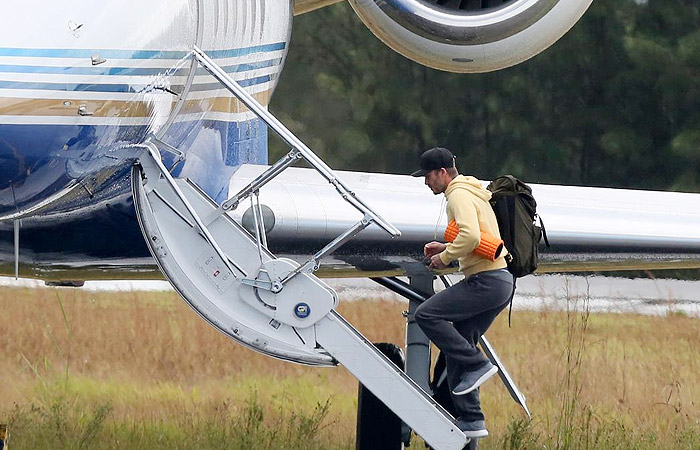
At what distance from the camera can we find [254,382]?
41.7 feet

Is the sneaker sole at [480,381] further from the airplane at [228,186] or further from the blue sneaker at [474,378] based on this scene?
the airplane at [228,186]

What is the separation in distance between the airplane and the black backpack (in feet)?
2.49

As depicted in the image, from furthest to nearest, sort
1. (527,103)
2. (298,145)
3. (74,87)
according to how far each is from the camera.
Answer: (527,103), (298,145), (74,87)

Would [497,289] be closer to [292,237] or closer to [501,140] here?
[292,237]

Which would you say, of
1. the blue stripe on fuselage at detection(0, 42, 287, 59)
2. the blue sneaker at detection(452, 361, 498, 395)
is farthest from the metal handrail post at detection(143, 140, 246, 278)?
the blue sneaker at detection(452, 361, 498, 395)

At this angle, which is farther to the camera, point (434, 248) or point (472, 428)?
point (472, 428)

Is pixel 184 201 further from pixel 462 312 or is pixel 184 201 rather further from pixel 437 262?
pixel 462 312

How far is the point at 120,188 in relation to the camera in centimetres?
697

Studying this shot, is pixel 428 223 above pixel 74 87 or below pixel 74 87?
above

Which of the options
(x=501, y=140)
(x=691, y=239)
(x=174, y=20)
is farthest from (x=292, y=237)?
(x=501, y=140)

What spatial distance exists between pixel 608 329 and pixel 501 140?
8801 millimetres

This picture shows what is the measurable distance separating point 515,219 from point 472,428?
101 cm

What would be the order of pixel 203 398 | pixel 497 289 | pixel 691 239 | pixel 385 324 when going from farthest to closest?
pixel 385 324 → pixel 203 398 → pixel 691 239 → pixel 497 289

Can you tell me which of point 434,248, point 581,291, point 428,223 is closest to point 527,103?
point 581,291
